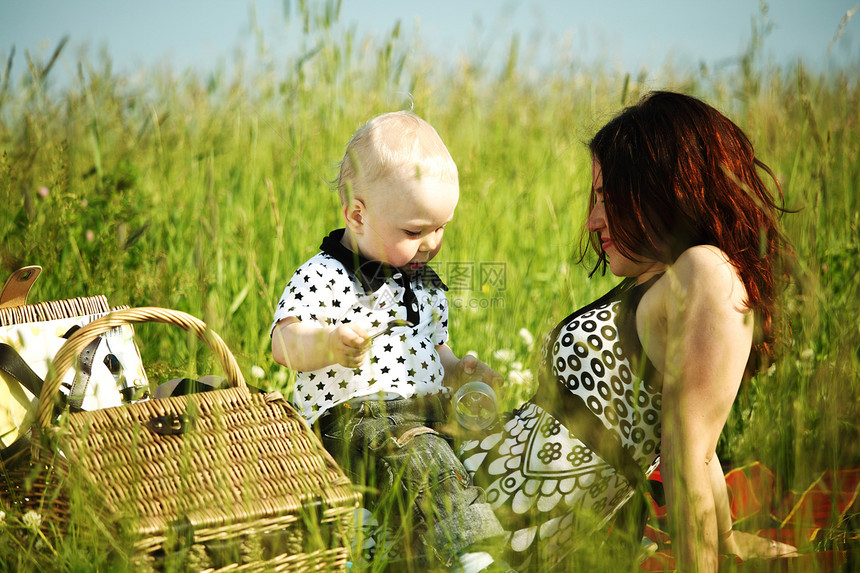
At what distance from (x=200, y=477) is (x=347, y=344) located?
1.43 feet

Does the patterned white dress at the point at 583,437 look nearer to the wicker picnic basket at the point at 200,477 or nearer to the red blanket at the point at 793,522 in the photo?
the red blanket at the point at 793,522

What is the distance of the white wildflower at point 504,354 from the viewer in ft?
8.35

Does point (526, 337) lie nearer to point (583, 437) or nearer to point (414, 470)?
point (583, 437)

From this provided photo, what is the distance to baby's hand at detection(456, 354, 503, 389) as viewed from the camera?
2127mm

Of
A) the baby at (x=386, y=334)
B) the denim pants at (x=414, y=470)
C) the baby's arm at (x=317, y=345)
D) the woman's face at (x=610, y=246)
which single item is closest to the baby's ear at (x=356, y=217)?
the baby at (x=386, y=334)

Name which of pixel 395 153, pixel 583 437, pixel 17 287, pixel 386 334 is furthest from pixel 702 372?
pixel 17 287

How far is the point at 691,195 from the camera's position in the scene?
1.67m

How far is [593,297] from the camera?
3271 mm

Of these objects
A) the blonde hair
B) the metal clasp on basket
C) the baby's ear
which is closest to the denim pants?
the metal clasp on basket

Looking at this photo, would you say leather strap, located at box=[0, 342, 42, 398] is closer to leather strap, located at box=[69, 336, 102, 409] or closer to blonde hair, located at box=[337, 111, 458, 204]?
leather strap, located at box=[69, 336, 102, 409]

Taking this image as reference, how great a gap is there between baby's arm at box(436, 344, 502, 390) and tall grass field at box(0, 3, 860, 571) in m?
0.35

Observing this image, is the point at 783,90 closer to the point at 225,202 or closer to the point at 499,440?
the point at 499,440

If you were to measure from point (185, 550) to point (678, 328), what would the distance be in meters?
1.07

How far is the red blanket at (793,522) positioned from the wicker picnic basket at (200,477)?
0.72m
